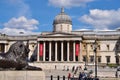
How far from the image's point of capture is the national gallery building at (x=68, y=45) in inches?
4126

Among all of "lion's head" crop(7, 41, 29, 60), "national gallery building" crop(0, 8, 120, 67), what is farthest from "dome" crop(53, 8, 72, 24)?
"lion's head" crop(7, 41, 29, 60)

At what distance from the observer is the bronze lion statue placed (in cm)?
2194

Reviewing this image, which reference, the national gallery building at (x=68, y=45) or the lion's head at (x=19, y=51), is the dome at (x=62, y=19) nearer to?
the national gallery building at (x=68, y=45)

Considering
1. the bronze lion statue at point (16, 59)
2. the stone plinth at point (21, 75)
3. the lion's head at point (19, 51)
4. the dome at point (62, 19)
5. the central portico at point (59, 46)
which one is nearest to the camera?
the stone plinth at point (21, 75)

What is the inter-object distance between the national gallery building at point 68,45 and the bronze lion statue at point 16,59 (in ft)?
260

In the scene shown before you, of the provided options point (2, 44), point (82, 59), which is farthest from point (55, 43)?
point (2, 44)

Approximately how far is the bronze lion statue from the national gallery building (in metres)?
79.2

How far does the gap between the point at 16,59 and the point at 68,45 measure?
8298 cm

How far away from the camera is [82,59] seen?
A: 110 meters

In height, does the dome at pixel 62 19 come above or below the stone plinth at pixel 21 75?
above

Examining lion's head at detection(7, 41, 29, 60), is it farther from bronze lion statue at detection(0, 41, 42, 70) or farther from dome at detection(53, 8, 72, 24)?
dome at detection(53, 8, 72, 24)

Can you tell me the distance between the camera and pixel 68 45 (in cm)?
10531

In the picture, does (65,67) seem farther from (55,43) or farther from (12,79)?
(12,79)

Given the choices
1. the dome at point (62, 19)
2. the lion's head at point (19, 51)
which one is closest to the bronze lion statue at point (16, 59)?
the lion's head at point (19, 51)
